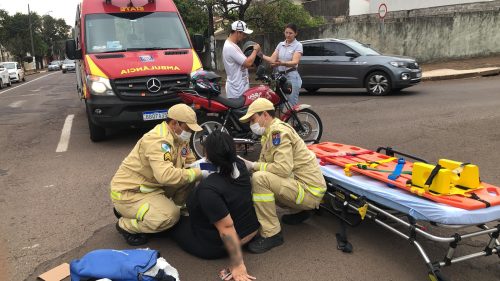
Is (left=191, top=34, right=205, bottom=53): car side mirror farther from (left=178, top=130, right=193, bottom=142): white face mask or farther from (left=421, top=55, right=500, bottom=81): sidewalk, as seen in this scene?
(left=421, top=55, right=500, bottom=81): sidewalk

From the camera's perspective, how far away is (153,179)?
3641 millimetres

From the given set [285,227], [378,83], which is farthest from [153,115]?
[378,83]

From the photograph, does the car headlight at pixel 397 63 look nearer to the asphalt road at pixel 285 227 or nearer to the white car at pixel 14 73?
the asphalt road at pixel 285 227

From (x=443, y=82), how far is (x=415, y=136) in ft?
26.2

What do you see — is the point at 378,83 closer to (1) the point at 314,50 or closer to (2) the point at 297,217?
(1) the point at 314,50

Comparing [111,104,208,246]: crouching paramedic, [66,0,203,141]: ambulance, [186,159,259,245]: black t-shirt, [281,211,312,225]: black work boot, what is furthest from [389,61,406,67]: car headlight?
[186,159,259,245]: black t-shirt

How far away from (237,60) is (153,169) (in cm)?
315

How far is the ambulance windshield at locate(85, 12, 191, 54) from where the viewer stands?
730 cm

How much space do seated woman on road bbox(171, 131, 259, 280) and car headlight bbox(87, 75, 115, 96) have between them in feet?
12.6

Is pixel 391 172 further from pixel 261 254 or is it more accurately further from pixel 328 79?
pixel 328 79

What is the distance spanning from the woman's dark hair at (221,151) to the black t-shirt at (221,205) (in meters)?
0.13

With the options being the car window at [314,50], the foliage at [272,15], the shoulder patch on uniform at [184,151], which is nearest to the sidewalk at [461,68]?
the foliage at [272,15]

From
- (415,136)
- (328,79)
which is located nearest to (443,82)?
(328,79)

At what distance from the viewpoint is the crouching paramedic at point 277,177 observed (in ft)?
11.4
